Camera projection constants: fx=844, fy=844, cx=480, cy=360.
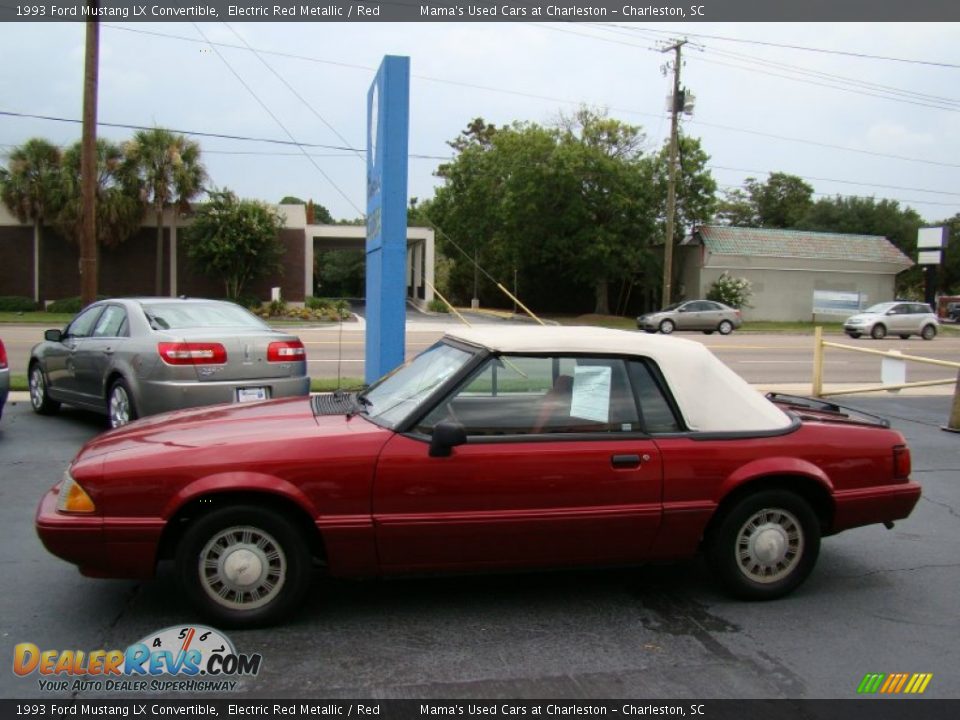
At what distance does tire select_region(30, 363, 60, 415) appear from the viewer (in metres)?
9.87

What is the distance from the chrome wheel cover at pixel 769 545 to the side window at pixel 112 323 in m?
6.50

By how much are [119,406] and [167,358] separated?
3.04ft

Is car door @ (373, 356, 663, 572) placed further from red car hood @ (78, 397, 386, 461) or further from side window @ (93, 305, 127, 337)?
side window @ (93, 305, 127, 337)

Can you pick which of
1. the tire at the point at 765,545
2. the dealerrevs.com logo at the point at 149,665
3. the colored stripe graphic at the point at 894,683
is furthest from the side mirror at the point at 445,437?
the colored stripe graphic at the point at 894,683

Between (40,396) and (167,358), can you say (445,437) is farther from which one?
(40,396)

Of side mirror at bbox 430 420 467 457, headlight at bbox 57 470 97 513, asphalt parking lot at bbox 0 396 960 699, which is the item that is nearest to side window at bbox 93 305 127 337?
asphalt parking lot at bbox 0 396 960 699

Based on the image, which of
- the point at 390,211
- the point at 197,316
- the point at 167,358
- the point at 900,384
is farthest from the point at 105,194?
the point at 900,384

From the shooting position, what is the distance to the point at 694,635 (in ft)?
13.5

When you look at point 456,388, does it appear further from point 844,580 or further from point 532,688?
point 844,580

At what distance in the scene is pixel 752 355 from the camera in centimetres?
2220

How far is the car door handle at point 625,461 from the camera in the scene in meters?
4.23

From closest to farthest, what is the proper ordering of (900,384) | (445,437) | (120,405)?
(445,437) → (120,405) → (900,384)

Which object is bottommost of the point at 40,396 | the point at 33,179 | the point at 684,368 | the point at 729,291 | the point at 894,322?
the point at 40,396

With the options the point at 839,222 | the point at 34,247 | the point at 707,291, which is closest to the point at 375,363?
the point at 34,247
